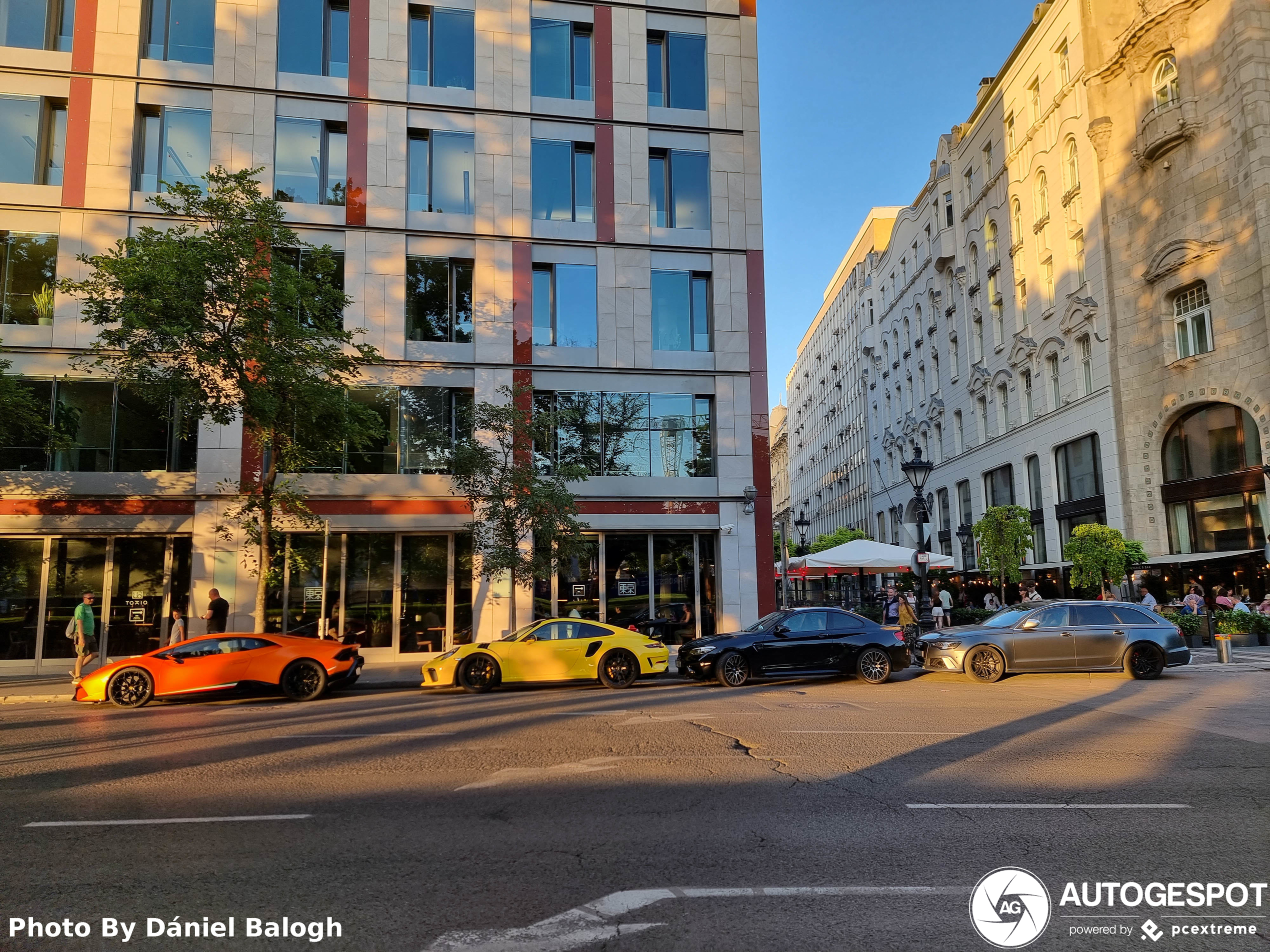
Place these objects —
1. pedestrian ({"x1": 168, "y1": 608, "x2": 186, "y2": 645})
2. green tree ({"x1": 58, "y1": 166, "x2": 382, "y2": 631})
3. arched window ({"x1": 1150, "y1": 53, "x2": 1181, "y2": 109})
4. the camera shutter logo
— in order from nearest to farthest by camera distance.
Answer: the camera shutter logo < green tree ({"x1": 58, "y1": 166, "x2": 382, "y2": 631}) < pedestrian ({"x1": 168, "y1": 608, "x2": 186, "y2": 645}) < arched window ({"x1": 1150, "y1": 53, "x2": 1181, "y2": 109})

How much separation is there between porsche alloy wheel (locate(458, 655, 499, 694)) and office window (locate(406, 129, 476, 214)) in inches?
566

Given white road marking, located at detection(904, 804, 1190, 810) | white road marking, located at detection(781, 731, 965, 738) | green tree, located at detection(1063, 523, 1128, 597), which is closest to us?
white road marking, located at detection(904, 804, 1190, 810)

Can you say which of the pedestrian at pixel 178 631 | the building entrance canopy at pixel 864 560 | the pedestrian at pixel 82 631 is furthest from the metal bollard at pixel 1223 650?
the pedestrian at pixel 82 631

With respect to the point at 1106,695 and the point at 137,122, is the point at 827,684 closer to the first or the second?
the point at 1106,695

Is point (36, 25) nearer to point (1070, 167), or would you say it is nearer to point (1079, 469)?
point (1070, 167)

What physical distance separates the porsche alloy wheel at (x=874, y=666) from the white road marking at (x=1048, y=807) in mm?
9726

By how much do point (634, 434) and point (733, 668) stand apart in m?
9.95

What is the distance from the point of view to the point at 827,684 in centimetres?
1627

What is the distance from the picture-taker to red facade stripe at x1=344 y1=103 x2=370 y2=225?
2362 centimetres

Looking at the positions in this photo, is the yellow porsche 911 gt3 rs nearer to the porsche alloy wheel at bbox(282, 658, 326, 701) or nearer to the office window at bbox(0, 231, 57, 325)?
the porsche alloy wheel at bbox(282, 658, 326, 701)

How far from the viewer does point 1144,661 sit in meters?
16.2

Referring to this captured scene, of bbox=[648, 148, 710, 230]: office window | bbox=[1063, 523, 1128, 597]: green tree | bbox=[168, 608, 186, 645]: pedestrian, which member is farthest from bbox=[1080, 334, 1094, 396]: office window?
bbox=[168, 608, 186, 645]: pedestrian

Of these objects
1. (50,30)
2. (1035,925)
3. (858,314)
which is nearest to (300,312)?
(50,30)

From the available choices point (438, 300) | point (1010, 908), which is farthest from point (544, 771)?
point (438, 300)
